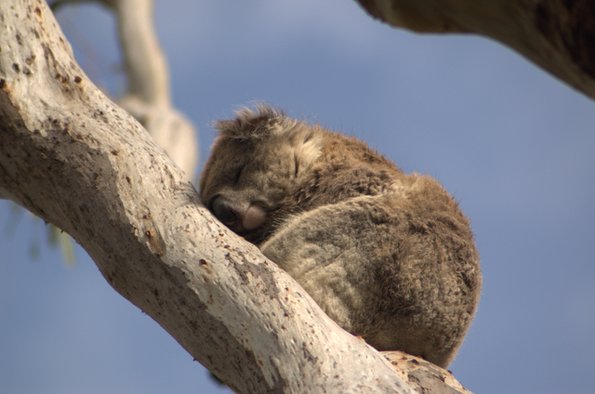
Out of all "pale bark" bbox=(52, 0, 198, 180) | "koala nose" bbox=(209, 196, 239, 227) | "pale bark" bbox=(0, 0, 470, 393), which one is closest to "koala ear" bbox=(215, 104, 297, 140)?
"koala nose" bbox=(209, 196, 239, 227)

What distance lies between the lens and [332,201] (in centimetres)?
577

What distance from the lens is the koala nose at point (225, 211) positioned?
230 inches

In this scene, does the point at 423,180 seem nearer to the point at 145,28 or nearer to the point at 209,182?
the point at 209,182

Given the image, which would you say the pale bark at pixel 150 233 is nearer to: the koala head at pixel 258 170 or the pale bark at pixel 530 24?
the koala head at pixel 258 170

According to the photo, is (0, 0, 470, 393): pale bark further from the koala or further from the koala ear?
the koala ear

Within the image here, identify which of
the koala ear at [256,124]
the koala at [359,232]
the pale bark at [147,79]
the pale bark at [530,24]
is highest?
the pale bark at [147,79]

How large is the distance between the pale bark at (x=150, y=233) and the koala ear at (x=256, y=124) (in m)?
1.67

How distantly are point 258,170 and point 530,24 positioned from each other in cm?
375

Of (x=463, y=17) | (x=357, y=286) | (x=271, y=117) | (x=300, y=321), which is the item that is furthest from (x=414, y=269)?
(x=463, y=17)

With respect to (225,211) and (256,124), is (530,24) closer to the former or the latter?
(225,211)

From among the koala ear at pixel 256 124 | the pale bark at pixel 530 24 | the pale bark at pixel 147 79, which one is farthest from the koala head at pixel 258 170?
the pale bark at pixel 147 79

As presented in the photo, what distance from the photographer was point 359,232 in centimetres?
534

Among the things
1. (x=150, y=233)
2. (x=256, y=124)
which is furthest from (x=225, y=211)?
(x=150, y=233)

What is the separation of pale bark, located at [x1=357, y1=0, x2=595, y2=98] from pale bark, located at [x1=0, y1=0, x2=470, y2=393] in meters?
1.90
